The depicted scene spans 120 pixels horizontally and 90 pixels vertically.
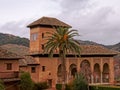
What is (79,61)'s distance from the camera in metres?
68.7

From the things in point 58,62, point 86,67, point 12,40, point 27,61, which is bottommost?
point 86,67

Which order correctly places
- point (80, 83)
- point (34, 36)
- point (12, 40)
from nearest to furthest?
point (80, 83)
point (34, 36)
point (12, 40)

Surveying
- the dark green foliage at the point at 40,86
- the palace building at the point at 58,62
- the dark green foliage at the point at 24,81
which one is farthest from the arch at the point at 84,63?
the dark green foliage at the point at 24,81

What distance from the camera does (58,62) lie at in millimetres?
65750

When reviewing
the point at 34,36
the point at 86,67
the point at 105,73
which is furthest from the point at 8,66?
the point at 105,73

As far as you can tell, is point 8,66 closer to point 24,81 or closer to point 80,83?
point 24,81

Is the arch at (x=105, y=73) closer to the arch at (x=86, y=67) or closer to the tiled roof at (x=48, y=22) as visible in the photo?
the arch at (x=86, y=67)

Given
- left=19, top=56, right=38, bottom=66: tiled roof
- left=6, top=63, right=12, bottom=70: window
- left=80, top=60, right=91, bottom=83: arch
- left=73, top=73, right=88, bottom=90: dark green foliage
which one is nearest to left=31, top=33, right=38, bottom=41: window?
left=19, top=56, right=38, bottom=66: tiled roof

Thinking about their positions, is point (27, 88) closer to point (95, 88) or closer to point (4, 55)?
point (4, 55)

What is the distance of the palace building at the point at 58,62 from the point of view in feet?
208

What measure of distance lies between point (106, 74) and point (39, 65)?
17835 mm

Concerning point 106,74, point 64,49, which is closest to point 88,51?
point 106,74

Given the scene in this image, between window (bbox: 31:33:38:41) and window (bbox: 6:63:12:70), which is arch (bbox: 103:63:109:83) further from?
window (bbox: 6:63:12:70)

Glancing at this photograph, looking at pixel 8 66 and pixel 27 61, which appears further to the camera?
pixel 27 61
